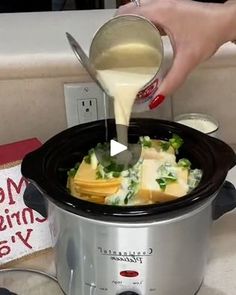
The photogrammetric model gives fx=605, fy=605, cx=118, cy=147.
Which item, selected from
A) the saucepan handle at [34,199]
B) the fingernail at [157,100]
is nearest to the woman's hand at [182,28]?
the fingernail at [157,100]

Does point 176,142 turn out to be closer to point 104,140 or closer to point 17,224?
point 104,140

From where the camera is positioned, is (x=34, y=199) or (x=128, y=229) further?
(x=34, y=199)

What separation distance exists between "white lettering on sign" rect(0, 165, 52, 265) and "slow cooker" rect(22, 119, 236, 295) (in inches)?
2.5

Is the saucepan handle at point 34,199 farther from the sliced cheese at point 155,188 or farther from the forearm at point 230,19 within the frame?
the forearm at point 230,19

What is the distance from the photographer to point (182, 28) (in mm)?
831

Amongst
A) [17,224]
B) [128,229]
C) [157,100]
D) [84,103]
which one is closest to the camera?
[128,229]

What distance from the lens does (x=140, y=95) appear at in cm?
82

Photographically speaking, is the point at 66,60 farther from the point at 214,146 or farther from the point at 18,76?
the point at 214,146

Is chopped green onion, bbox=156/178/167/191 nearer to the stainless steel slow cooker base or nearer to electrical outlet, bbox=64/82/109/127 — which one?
the stainless steel slow cooker base

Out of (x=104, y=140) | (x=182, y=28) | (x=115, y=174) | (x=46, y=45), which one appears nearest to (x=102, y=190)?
(x=115, y=174)

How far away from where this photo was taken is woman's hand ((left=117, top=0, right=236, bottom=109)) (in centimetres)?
82
